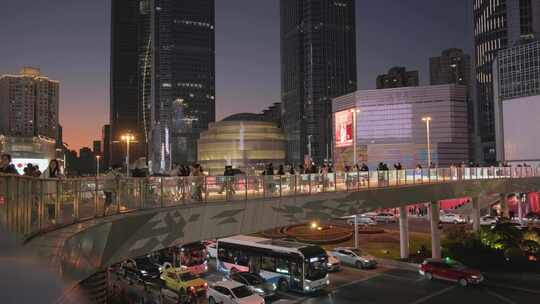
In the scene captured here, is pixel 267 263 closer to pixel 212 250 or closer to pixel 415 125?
pixel 212 250

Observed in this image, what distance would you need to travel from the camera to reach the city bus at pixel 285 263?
2369cm

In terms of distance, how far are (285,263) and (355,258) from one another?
821 centimetres

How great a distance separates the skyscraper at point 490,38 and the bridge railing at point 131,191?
126004 mm

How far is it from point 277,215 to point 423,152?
328ft

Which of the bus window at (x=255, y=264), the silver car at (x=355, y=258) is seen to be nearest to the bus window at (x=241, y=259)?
the bus window at (x=255, y=264)

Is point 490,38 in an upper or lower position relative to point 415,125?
upper

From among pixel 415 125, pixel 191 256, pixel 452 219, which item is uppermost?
pixel 415 125

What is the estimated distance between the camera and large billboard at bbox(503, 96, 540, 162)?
66.7 meters

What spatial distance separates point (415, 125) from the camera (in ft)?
368

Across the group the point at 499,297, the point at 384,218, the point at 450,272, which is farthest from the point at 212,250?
the point at 384,218

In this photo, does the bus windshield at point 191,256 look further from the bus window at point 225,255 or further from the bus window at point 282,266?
the bus window at point 282,266

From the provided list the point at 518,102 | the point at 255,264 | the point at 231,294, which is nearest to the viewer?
the point at 231,294

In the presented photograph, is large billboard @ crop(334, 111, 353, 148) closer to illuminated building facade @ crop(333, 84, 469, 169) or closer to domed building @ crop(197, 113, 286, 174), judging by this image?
illuminated building facade @ crop(333, 84, 469, 169)

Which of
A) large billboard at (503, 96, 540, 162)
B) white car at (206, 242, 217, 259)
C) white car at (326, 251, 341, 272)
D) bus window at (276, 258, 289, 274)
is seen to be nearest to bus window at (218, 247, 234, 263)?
bus window at (276, 258, 289, 274)
